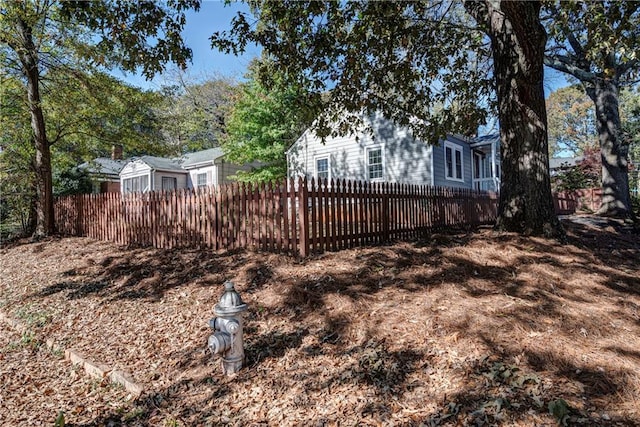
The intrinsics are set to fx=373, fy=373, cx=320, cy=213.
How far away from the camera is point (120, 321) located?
4711mm

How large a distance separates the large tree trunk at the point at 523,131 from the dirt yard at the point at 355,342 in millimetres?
797

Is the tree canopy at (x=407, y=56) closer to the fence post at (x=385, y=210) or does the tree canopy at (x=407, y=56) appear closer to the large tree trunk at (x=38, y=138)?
the fence post at (x=385, y=210)

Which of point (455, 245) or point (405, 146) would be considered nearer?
point (455, 245)

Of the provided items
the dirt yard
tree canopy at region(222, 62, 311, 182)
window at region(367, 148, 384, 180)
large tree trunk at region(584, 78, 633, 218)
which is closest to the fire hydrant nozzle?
the dirt yard

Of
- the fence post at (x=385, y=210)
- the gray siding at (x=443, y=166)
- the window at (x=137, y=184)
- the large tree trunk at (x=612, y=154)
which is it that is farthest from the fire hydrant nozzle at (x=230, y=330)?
the window at (x=137, y=184)

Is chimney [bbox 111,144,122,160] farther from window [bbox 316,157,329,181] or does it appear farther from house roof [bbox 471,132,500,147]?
house roof [bbox 471,132,500,147]

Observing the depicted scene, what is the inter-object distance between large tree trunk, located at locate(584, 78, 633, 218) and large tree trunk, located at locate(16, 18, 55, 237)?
18.7 metres

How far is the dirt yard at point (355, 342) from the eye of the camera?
261 centimetres

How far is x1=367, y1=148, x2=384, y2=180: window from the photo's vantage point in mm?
16375

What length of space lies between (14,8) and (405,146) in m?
12.8

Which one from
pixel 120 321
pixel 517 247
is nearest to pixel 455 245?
pixel 517 247

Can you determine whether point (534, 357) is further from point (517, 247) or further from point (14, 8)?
point (14, 8)

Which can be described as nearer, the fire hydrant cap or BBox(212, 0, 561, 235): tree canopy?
the fire hydrant cap

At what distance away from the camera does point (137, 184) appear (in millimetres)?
23172
